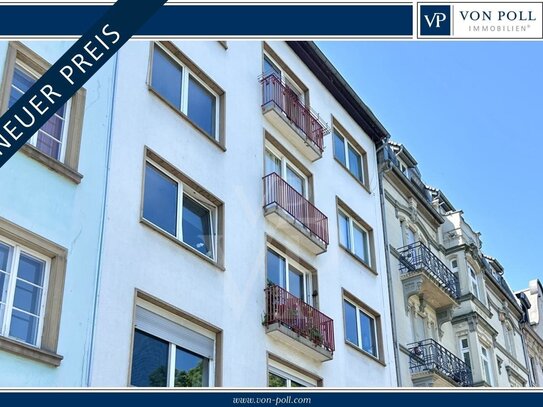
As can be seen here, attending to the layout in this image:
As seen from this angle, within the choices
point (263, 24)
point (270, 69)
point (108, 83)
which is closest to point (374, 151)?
point (270, 69)

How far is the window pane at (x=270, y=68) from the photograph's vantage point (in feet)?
62.3

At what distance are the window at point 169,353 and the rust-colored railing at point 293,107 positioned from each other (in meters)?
6.57

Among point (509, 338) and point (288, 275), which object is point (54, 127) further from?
point (509, 338)

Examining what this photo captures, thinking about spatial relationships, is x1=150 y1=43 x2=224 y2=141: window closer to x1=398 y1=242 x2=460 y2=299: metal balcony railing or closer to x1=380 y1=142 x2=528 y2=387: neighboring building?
x1=380 y1=142 x2=528 y2=387: neighboring building

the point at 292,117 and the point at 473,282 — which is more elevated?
the point at 473,282

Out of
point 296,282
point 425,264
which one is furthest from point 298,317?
point 425,264

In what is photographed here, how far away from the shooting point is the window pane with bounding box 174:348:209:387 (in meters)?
12.5

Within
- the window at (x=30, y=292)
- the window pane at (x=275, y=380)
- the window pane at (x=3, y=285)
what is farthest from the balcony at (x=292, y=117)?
the window pane at (x=3, y=285)

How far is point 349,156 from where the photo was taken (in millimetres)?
22266

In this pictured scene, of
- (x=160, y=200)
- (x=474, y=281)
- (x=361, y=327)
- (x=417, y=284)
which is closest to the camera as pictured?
(x=160, y=200)

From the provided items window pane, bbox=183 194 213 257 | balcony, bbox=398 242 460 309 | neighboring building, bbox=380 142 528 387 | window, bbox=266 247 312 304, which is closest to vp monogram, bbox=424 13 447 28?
window pane, bbox=183 194 213 257

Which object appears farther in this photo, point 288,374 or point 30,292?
point 288,374

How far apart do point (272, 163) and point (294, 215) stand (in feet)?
5.11
